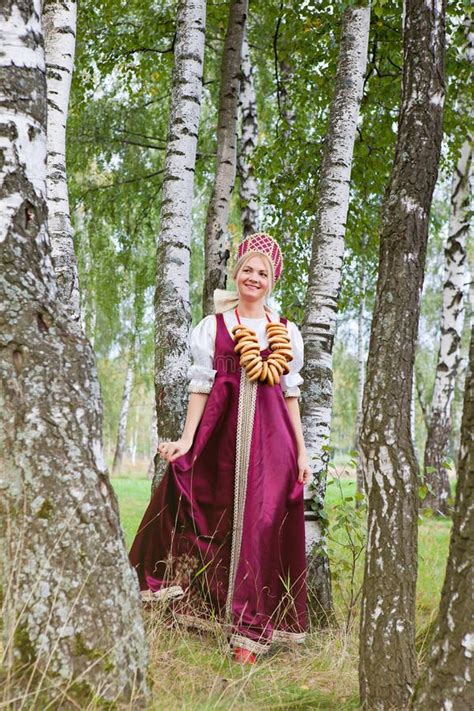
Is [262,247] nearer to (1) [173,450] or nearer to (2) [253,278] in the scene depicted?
(2) [253,278]

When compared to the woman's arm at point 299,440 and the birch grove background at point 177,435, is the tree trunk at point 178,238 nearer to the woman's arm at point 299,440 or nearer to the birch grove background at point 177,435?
the birch grove background at point 177,435

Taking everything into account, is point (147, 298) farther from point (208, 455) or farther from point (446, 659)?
point (446, 659)

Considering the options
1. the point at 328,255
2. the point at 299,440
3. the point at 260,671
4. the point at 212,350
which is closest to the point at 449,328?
the point at 328,255

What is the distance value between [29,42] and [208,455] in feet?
7.55

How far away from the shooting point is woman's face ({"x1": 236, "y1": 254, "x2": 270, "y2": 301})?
13.1ft

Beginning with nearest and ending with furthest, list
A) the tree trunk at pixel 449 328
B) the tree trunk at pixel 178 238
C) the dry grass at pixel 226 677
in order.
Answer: the dry grass at pixel 226 677 < the tree trunk at pixel 178 238 < the tree trunk at pixel 449 328

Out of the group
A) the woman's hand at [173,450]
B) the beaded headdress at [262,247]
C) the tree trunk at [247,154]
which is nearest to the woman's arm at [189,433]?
the woman's hand at [173,450]

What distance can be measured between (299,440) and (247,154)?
15.6ft

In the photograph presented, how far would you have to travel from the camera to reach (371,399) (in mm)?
2529

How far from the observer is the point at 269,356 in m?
3.88

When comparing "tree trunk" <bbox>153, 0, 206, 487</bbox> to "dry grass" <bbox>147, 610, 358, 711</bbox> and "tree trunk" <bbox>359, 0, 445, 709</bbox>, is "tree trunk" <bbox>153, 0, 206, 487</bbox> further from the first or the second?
"tree trunk" <bbox>359, 0, 445, 709</bbox>

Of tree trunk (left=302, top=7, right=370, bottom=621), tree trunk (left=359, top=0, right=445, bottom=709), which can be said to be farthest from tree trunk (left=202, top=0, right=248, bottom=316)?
tree trunk (left=359, top=0, right=445, bottom=709)

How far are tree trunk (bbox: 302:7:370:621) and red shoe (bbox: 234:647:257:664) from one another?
862mm

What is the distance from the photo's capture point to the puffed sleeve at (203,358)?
3.87m
